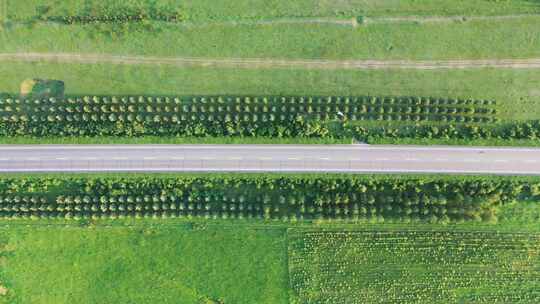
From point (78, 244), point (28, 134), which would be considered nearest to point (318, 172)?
point (78, 244)

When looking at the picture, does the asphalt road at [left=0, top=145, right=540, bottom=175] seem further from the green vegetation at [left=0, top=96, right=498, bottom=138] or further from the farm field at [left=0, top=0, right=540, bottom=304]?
the green vegetation at [left=0, top=96, right=498, bottom=138]

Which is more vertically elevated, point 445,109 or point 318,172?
point 445,109

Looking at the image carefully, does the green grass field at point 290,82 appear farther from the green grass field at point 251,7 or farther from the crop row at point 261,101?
the green grass field at point 251,7

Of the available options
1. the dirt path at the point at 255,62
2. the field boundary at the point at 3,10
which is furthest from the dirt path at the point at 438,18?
the field boundary at the point at 3,10

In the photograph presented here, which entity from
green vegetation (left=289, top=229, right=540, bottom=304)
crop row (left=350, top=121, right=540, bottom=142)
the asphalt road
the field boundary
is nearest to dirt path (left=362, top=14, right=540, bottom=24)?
crop row (left=350, top=121, right=540, bottom=142)

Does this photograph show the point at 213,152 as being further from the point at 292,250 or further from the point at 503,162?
the point at 503,162

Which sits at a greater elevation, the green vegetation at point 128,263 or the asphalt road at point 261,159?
the asphalt road at point 261,159

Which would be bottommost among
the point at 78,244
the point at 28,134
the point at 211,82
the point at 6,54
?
the point at 78,244

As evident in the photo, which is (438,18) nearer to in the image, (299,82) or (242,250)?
(299,82)
